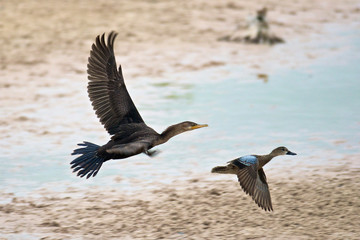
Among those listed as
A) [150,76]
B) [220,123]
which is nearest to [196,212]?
[220,123]

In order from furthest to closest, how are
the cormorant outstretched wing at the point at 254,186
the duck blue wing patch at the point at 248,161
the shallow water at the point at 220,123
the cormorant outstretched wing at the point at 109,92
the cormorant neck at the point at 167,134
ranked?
the shallow water at the point at 220,123, the cormorant outstretched wing at the point at 109,92, the cormorant neck at the point at 167,134, the duck blue wing patch at the point at 248,161, the cormorant outstretched wing at the point at 254,186

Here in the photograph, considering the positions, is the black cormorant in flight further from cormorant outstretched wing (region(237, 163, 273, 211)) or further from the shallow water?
the shallow water

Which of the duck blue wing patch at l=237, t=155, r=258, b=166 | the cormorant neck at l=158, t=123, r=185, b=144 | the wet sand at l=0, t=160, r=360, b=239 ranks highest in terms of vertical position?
the cormorant neck at l=158, t=123, r=185, b=144

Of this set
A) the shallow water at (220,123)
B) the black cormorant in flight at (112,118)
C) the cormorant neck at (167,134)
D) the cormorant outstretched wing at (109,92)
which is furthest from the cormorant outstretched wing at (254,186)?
the shallow water at (220,123)

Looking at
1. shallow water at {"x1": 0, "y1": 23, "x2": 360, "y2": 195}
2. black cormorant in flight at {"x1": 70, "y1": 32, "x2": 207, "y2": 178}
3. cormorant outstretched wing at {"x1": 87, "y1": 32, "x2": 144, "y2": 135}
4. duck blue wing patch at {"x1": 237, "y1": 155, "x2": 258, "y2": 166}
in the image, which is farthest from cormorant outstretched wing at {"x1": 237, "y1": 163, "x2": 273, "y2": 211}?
shallow water at {"x1": 0, "y1": 23, "x2": 360, "y2": 195}

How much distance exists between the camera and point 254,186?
629cm

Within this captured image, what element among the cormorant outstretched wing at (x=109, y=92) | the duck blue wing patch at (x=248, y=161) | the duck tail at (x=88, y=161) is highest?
the cormorant outstretched wing at (x=109, y=92)

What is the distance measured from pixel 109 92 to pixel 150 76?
4.17m

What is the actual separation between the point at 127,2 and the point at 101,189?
8077 mm

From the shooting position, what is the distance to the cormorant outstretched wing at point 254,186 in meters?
6.26

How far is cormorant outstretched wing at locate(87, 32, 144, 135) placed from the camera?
6906 millimetres

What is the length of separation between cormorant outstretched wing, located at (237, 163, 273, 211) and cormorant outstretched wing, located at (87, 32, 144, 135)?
110 centimetres

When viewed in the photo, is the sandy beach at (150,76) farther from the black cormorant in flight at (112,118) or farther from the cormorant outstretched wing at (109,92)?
the cormorant outstretched wing at (109,92)

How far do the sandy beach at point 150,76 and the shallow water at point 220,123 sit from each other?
0.41 ft
